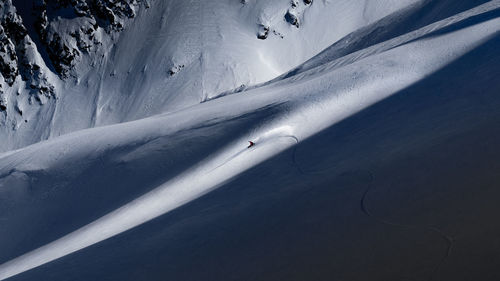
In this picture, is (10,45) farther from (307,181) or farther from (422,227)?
(422,227)

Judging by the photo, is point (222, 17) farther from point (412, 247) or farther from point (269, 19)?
point (412, 247)

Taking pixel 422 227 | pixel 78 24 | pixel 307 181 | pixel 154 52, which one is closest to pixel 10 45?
pixel 78 24

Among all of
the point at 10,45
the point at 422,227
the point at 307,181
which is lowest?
the point at 422,227

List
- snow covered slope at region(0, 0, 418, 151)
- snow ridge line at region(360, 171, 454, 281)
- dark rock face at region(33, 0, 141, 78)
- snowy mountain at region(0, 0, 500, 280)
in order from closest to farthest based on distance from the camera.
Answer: snow ridge line at region(360, 171, 454, 281) < snowy mountain at region(0, 0, 500, 280) < snow covered slope at region(0, 0, 418, 151) < dark rock face at region(33, 0, 141, 78)

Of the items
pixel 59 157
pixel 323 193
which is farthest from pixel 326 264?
pixel 59 157

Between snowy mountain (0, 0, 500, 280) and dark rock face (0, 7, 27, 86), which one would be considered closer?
snowy mountain (0, 0, 500, 280)

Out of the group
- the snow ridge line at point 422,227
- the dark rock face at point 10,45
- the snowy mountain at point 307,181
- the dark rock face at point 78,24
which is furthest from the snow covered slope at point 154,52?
the snow ridge line at point 422,227

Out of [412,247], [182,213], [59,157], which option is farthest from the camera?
[59,157]

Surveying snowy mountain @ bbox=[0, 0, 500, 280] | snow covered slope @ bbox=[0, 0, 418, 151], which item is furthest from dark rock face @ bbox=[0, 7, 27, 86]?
snowy mountain @ bbox=[0, 0, 500, 280]

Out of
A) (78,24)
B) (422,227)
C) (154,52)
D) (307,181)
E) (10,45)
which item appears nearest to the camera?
(422,227)

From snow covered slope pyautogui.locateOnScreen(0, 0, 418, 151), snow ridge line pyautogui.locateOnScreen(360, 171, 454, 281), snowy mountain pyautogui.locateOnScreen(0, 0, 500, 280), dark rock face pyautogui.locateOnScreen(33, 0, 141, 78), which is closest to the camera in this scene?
snow ridge line pyautogui.locateOnScreen(360, 171, 454, 281)

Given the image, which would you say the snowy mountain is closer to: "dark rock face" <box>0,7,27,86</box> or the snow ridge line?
the snow ridge line
